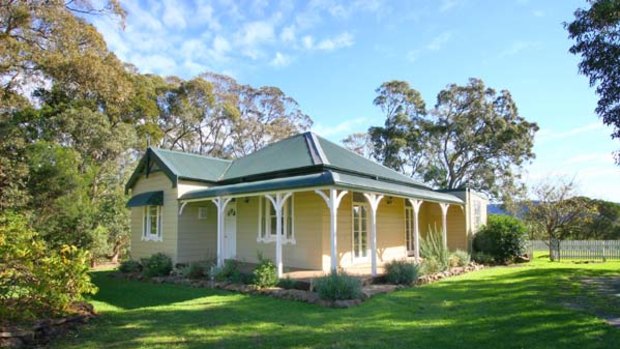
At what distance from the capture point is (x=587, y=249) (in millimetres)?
19859

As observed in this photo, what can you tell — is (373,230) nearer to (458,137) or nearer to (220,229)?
(220,229)

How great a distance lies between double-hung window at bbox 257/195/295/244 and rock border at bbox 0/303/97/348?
6461mm

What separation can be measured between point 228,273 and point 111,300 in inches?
118

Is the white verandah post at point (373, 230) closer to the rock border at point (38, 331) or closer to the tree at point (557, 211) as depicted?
the rock border at point (38, 331)

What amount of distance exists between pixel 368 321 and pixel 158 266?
8555 mm

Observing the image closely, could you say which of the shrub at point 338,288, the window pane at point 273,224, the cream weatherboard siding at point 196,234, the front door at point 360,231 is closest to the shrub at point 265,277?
the shrub at point 338,288

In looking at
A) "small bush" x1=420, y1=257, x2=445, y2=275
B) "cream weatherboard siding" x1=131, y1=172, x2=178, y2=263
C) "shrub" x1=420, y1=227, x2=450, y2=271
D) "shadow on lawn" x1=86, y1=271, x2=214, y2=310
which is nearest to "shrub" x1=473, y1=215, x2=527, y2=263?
"shrub" x1=420, y1=227, x2=450, y2=271

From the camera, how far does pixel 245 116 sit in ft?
113

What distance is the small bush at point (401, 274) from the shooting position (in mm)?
10867

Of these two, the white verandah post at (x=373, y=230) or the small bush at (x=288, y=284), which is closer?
the small bush at (x=288, y=284)

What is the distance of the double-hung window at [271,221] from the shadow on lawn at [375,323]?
3.27 meters

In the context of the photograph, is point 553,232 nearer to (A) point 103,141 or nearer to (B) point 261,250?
(B) point 261,250

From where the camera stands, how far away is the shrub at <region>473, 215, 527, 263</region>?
56.4 feet

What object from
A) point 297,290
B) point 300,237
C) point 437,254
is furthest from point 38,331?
point 437,254
